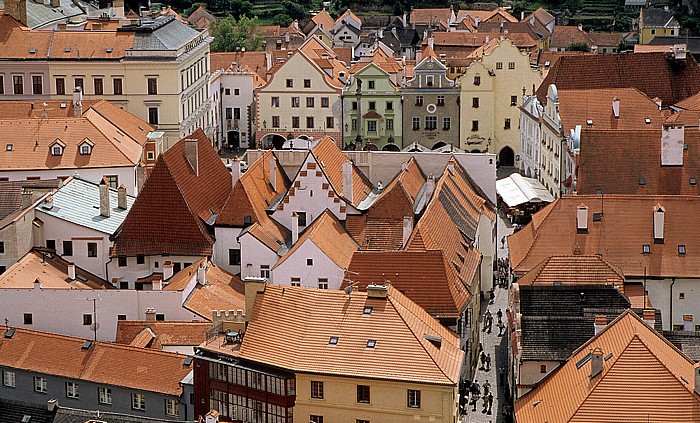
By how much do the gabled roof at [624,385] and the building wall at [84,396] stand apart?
14.5m

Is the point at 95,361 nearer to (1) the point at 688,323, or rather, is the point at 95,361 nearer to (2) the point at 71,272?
(2) the point at 71,272

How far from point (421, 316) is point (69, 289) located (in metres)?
18.0

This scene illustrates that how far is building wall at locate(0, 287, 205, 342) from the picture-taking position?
72000 mm

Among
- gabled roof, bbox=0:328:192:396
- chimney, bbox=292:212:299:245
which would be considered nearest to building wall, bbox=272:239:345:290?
chimney, bbox=292:212:299:245

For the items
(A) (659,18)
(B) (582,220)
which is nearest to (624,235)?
(B) (582,220)

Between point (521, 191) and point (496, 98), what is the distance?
18287 millimetres

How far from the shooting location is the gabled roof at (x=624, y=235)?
73000 mm

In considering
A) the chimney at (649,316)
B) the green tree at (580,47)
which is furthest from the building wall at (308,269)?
the green tree at (580,47)

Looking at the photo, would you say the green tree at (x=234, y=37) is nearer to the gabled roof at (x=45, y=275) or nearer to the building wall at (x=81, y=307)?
the gabled roof at (x=45, y=275)

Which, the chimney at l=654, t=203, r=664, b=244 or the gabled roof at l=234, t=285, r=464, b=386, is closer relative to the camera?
the gabled roof at l=234, t=285, r=464, b=386

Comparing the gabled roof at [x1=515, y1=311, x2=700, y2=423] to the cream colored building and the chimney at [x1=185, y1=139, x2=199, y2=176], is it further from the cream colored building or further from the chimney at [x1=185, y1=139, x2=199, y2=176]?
the cream colored building

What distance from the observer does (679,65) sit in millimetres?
111000

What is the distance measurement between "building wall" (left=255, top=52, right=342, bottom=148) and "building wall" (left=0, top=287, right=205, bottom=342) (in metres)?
46.8

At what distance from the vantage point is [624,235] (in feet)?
243
